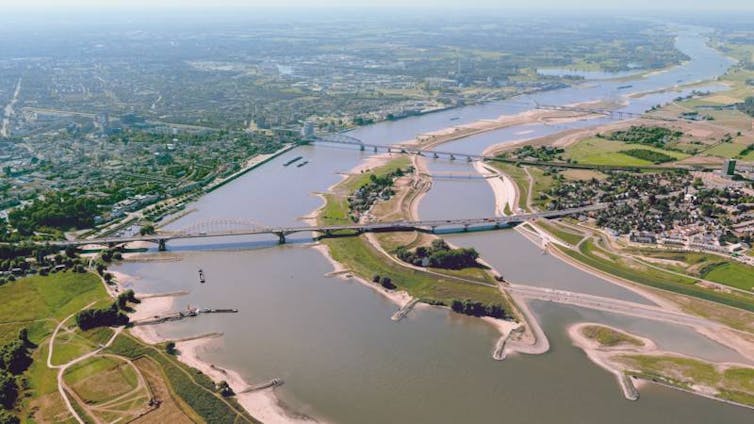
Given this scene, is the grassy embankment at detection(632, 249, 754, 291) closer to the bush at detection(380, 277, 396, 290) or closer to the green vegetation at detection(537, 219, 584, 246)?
the green vegetation at detection(537, 219, 584, 246)

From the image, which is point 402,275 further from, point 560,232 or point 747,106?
point 747,106

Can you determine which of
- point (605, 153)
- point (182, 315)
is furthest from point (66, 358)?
point (605, 153)

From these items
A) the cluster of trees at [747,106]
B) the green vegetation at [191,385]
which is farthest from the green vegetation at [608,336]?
the cluster of trees at [747,106]

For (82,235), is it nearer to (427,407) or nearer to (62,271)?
(62,271)

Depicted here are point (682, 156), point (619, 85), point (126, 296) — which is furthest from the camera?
point (619, 85)

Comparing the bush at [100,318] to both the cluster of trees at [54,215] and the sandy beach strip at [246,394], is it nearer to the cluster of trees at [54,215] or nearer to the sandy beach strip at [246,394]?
the sandy beach strip at [246,394]

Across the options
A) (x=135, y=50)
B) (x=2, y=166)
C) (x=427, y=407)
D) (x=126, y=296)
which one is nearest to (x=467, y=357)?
(x=427, y=407)

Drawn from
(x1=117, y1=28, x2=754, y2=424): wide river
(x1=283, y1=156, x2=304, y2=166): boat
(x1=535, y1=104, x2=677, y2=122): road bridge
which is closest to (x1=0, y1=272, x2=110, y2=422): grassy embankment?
(x1=117, y1=28, x2=754, y2=424): wide river
